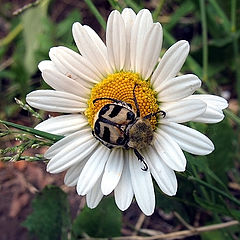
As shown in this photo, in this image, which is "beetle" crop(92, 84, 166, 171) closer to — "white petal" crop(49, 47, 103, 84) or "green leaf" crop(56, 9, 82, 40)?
"white petal" crop(49, 47, 103, 84)

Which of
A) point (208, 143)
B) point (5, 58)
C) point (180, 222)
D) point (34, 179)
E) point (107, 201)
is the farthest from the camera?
point (5, 58)

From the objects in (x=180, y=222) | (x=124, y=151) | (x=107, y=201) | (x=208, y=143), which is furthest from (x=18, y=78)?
(x=208, y=143)

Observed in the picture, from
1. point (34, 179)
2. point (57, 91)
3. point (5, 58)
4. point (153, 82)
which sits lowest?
point (34, 179)

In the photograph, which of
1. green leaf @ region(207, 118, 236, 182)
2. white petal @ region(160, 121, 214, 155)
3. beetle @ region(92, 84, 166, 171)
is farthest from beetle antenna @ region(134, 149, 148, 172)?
green leaf @ region(207, 118, 236, 182)

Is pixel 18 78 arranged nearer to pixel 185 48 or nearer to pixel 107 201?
pixel 107 201

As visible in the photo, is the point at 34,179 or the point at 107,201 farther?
the point at 34,179

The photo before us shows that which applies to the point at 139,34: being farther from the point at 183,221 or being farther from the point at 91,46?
the point at 183,221
